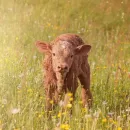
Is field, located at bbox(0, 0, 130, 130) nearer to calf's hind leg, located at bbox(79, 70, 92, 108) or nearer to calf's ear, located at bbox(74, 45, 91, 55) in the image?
calf's hind leg, located at bbox(79, 70, 92, 108)

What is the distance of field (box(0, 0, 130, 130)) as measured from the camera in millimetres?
4648

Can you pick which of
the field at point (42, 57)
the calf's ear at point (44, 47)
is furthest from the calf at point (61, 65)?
the field at point (42, 57)

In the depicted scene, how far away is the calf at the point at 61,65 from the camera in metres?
5.09

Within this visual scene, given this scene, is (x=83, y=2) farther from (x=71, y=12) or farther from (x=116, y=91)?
(x=116, y=91)

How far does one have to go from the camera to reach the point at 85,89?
6266 millimetres

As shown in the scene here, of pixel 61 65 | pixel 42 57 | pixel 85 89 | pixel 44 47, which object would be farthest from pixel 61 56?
pixel 42 57

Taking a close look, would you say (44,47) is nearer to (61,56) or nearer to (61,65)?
(61,56)

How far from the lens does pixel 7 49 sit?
8023mm

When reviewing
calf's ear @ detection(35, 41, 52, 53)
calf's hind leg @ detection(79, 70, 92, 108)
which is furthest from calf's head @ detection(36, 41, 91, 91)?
calf's hind leg @ detection(79, 70, 92, 108)

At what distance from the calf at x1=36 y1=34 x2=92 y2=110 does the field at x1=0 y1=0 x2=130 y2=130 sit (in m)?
0.21

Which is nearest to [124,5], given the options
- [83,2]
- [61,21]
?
[83,2]

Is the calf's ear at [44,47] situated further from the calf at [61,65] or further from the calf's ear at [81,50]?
the calf's ear at [81,50]

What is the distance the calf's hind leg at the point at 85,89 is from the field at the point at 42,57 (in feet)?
0.34

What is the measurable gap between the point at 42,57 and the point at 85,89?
1.94 metres
